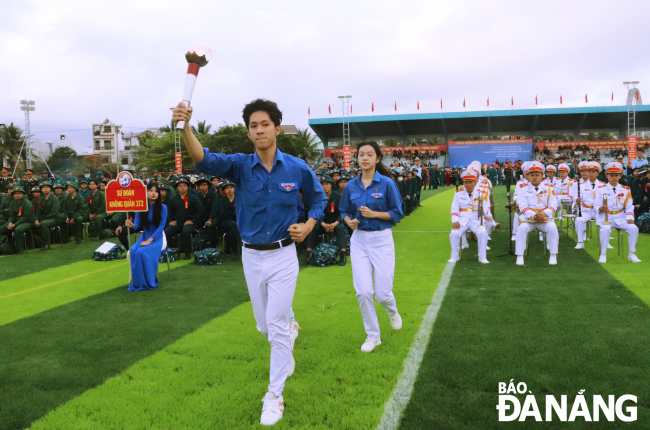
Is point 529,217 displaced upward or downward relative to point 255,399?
upward

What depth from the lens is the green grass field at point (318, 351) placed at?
3.89 meters

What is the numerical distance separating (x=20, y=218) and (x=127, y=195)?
6.75 metres

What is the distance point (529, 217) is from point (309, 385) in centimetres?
712

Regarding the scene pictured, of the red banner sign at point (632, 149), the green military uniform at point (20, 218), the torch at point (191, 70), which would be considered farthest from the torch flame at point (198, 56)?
the red banner sign at point (632, 149)

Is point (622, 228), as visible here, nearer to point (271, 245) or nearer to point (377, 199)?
point (377, 199)

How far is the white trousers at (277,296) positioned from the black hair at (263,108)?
93cm

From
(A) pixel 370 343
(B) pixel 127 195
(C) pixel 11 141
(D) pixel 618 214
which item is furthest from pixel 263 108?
(C) pixel 11 141

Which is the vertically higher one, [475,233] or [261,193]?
[261,193]

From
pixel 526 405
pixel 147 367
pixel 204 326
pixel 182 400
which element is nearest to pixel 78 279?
pixel 204 326

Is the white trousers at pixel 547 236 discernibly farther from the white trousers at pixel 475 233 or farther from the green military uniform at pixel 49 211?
the green military uniform at pixel 49 211

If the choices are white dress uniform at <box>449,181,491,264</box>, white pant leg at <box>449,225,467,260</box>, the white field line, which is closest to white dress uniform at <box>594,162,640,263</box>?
white dress uniform at <box>449,181,491,264</box>

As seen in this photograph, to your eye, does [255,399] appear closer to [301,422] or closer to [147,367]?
[301,422]

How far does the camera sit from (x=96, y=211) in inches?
629

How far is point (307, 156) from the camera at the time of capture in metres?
65.2
